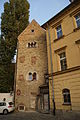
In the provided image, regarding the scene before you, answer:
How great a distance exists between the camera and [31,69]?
54.2ft

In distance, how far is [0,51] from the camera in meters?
20.0

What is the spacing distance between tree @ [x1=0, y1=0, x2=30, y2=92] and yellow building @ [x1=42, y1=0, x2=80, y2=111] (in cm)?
876

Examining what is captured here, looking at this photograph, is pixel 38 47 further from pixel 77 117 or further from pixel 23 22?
pixel 77 117

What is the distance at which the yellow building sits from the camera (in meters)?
10.2

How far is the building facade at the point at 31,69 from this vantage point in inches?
595

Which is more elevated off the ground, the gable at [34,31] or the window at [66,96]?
the gable at [34,31]

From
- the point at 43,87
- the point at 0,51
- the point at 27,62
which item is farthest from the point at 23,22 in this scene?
the point at 43,87

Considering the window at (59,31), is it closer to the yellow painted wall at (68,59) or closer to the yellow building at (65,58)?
the yellow building at (65,58)

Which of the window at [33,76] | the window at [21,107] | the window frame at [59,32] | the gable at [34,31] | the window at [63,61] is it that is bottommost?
the window at [21,107]

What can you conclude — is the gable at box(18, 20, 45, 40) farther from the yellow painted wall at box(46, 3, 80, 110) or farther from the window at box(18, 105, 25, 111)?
the window at box(18, 105, 25, 111)

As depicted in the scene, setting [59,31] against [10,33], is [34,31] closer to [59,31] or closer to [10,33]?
[10,33]

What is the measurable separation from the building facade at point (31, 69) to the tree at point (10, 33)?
8.91 feet

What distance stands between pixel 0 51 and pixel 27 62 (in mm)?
6076

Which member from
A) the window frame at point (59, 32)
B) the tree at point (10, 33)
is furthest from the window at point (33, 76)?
the window frame at point (59, 32)
